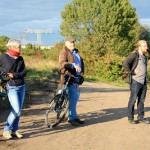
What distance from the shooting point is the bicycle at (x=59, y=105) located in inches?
363

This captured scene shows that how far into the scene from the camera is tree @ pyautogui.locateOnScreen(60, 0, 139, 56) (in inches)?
1826

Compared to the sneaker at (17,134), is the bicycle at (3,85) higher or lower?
higher

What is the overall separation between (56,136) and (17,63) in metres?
1.62

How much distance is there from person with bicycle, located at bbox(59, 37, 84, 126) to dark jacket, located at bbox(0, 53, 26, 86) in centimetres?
152

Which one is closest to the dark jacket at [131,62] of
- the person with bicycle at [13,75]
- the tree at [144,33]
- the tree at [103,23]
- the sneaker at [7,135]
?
the person with bicycle at [13,75]

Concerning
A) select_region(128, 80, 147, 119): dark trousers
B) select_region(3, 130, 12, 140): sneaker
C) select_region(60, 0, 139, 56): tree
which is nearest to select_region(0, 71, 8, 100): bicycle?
select_region(3, 130, 12, 140): sneaker

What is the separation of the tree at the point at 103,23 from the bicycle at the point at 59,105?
35.3m

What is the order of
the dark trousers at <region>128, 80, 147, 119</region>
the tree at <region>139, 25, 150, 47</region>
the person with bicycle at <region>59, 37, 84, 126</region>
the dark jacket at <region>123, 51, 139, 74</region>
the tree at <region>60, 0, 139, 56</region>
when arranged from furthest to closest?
1. the tree at <region>139, 25, 150, 47</region>
2. the tree at <region>60, 0, 139, 56</region>
3. the dark trousers at <region>128, 80, 147, 119</region>
4. the dark jacket at <region>123, 51, 139, 74</region>
5. the person with bicycle at <region>59, 37, 84, 126</region>

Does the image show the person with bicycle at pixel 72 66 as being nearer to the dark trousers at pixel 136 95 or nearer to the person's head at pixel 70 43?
the person's head at pixel 70 43

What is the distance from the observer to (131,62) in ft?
31.7

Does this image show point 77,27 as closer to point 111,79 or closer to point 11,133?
point 111,79

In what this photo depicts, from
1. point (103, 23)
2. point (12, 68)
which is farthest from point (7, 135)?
point (103, 23)

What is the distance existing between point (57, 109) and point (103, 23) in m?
38.4

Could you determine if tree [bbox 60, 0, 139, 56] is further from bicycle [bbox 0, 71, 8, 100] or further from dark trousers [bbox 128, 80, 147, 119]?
bicycle [bbox 0, 71, 8, 100]
